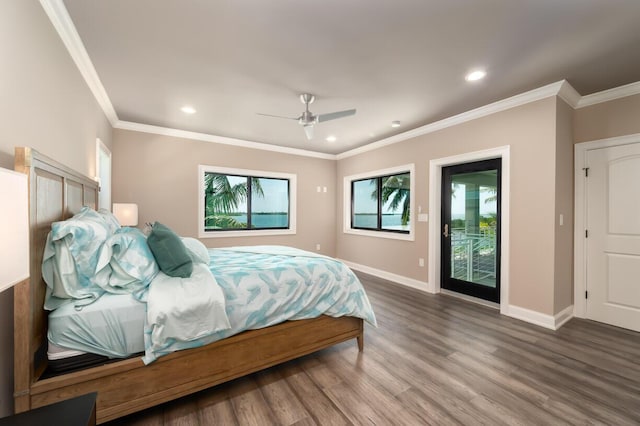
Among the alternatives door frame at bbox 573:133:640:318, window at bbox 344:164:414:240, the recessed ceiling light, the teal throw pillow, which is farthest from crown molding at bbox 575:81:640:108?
the teal throw pillow

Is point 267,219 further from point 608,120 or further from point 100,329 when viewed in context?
point 608,120

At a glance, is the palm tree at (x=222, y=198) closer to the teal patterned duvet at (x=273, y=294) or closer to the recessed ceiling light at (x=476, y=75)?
the teal patterned duvet at (x=273, y=294)

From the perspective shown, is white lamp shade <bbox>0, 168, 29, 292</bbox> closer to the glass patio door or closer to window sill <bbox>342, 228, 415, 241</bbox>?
the glass patio door

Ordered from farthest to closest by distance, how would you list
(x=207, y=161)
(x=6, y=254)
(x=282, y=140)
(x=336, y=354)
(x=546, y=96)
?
(x=282, y=140), (x=207, y=161), (x=546, y=96), (x=336, y=354), (x=6, y=254)

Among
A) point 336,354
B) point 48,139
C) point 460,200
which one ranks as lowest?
point 336,354

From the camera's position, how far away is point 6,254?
72cm

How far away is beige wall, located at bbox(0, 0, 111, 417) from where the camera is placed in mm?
1324

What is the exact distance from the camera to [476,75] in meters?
2.64

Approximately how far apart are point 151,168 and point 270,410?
3.95 meters

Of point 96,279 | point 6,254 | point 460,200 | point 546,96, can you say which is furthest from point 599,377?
point 96,279

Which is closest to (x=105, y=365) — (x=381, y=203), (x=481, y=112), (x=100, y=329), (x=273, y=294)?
(x=100, y=329)

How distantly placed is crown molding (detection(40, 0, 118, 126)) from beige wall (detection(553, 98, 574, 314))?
14.6ft

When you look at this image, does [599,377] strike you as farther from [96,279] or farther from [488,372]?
[96,279]

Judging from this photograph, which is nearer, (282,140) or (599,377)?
(599,377)
